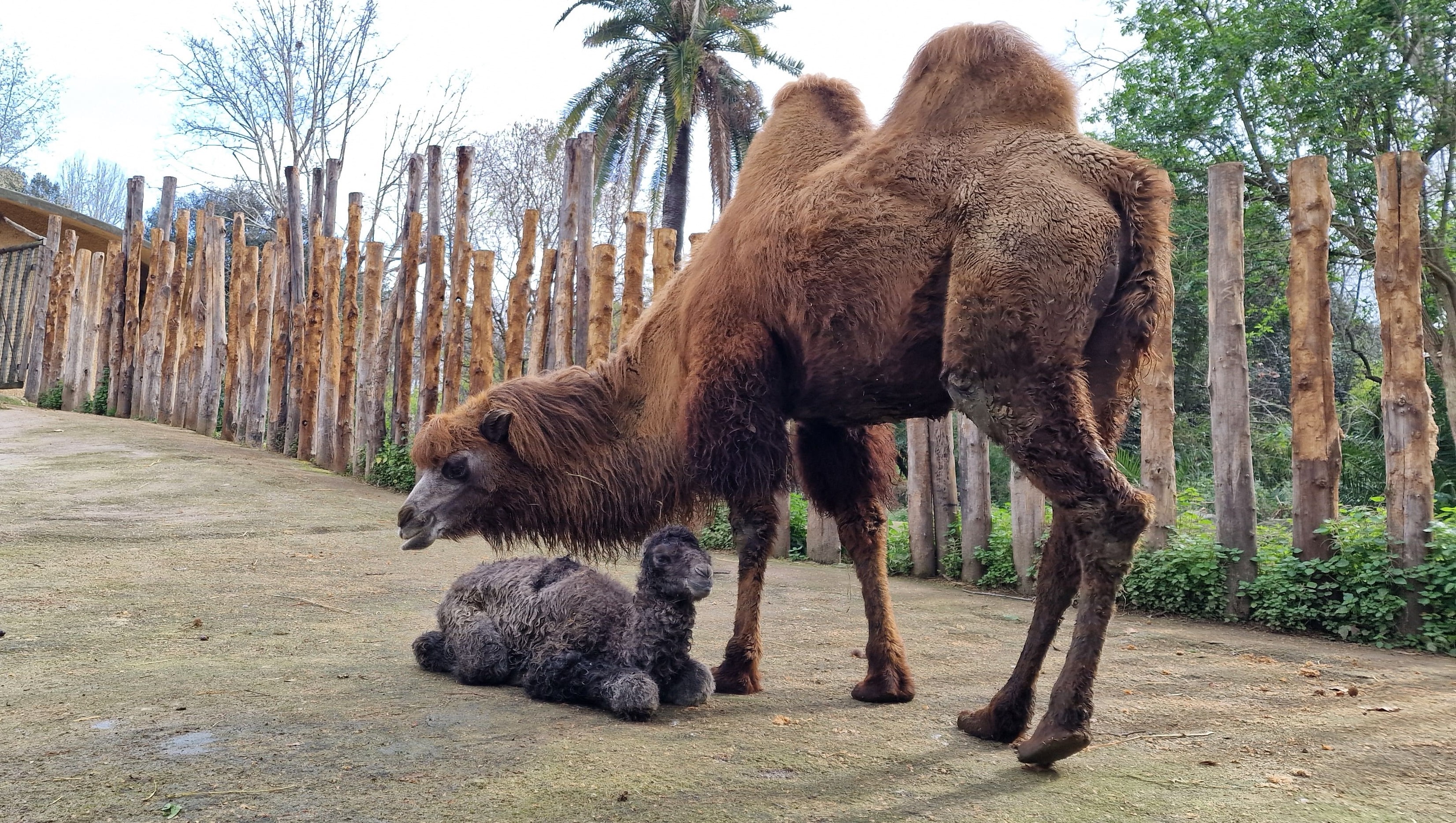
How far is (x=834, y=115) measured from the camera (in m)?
4.92

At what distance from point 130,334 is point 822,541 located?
1398cm

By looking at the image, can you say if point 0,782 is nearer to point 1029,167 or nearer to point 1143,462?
point 1029,167

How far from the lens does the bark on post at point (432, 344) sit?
11281mm

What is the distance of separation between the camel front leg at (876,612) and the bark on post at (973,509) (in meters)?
3.64

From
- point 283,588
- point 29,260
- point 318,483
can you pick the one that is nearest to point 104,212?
point 29,260

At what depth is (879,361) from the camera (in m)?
4.09

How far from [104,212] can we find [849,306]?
76.4m

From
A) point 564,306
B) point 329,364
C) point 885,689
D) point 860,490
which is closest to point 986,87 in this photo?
point 860,490

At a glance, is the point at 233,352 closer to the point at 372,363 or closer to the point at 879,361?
the point at 372,363

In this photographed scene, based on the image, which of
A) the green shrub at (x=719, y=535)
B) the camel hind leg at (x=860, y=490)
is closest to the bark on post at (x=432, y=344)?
the green shrub at (x=719, y=535)

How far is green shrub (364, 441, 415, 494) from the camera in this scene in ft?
36.6

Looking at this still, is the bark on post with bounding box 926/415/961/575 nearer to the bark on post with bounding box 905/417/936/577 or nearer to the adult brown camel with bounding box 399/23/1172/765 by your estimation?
the bark on post with bounding box 905/417/936/577

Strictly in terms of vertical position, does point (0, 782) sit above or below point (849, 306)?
below

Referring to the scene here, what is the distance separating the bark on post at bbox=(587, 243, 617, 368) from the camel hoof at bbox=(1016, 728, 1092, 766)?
24.4ft
